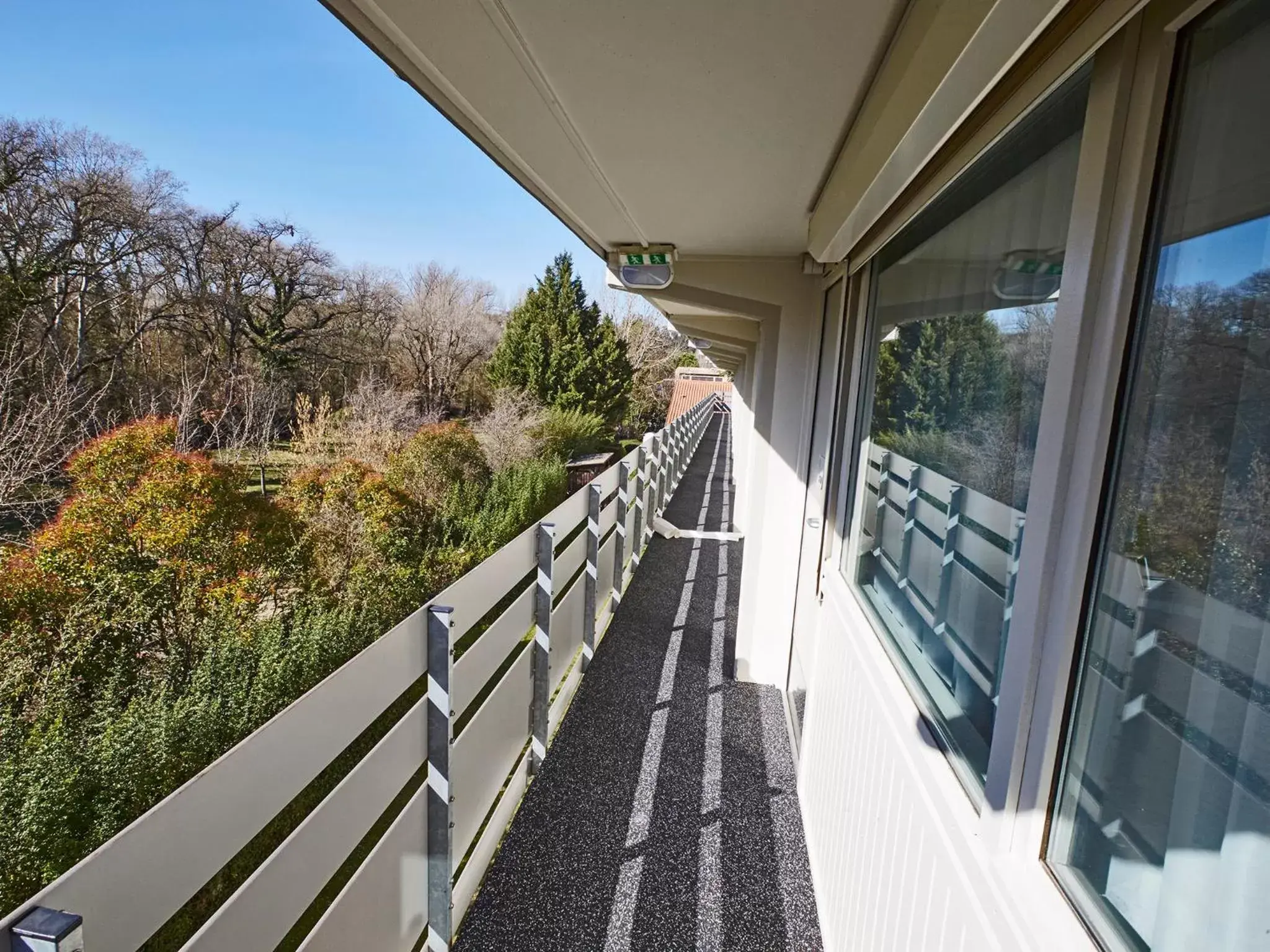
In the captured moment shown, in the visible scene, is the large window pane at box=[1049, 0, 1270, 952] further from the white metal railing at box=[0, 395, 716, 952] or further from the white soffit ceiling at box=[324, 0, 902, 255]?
the white metal railing at box=[0, 395, 716, 952]

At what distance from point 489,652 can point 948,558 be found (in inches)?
55.1

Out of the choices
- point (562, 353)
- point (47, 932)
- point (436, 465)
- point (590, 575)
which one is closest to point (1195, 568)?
point (47, 932)

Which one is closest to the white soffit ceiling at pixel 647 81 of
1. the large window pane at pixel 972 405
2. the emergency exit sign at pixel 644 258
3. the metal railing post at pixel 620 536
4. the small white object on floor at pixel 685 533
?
the large window pane at pixel 972 405

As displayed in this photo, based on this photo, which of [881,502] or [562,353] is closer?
[881,502]

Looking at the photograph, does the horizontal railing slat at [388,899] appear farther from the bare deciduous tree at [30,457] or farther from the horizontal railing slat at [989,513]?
the bare deciduous tree at [30,457]

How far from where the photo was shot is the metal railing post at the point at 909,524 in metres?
1.67

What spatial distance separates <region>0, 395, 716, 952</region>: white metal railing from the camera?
0.84 meters

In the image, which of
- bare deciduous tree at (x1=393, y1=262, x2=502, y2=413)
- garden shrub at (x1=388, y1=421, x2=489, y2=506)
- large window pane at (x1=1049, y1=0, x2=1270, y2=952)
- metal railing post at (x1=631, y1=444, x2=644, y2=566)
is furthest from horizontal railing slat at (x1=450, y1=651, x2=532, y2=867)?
bare deciduous tree at (x1=393, y1=262, x2=502, y2=413)

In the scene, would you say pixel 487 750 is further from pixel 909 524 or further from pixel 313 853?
pixel 909 524

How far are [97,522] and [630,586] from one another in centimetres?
380

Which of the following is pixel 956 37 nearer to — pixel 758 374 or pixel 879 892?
pixel 879 892

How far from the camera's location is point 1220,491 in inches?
24.5

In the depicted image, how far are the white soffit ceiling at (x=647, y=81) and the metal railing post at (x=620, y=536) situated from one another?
8.54ft

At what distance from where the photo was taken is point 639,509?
557 cm
